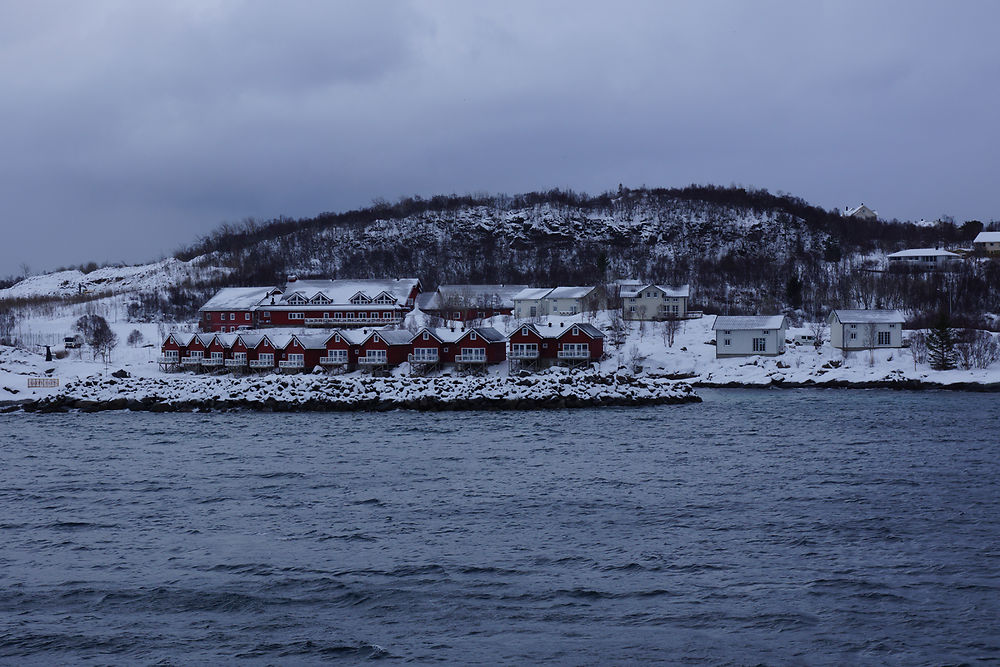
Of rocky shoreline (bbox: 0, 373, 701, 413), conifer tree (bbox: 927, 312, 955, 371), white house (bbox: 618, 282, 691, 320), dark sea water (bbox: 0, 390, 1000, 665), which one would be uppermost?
white house (bbox: 618, 282, 691, 320)

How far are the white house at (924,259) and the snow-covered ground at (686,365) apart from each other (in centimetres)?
3670

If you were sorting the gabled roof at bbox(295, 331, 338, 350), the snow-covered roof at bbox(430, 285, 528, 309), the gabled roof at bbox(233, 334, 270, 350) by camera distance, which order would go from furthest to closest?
the snow-covered roof at bbox(430, 285, 528, 309) → the gabled roof at bbox(233, 334, 270, 350) → the gabled roof at bbox(295, 331, 338, 350)

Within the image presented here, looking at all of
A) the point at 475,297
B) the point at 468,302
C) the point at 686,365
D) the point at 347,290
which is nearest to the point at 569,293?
the point at 468,302

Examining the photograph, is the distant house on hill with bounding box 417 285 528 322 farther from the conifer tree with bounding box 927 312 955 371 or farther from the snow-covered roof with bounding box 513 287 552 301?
the conifer tree with bounding box 927 312 955 371

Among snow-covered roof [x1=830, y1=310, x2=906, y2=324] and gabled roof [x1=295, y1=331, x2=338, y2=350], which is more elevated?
snow-covered roof [x1=830, y1=310, x2=906, y2=324]

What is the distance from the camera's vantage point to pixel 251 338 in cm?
5097

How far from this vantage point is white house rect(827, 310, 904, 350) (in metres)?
47.9

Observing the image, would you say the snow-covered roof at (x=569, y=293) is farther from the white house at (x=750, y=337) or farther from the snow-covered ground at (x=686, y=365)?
the white house at (x=750, y=337)

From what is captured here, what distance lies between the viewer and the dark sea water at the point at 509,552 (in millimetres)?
9781

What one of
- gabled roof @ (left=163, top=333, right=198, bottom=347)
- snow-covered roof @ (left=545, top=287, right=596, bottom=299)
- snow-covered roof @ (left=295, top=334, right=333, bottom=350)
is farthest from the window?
snow-covered roof @ (left=545, top=287, right=596, bottom=299)

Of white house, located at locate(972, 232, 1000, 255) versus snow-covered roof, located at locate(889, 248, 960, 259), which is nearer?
snow-covered roof, located at locate(889, 248, 960, 259)

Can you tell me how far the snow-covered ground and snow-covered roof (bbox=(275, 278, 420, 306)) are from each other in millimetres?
7015

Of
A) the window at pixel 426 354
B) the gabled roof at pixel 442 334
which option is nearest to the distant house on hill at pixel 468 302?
the gabled roof at pixel 442 334

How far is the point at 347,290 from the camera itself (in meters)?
67.1
